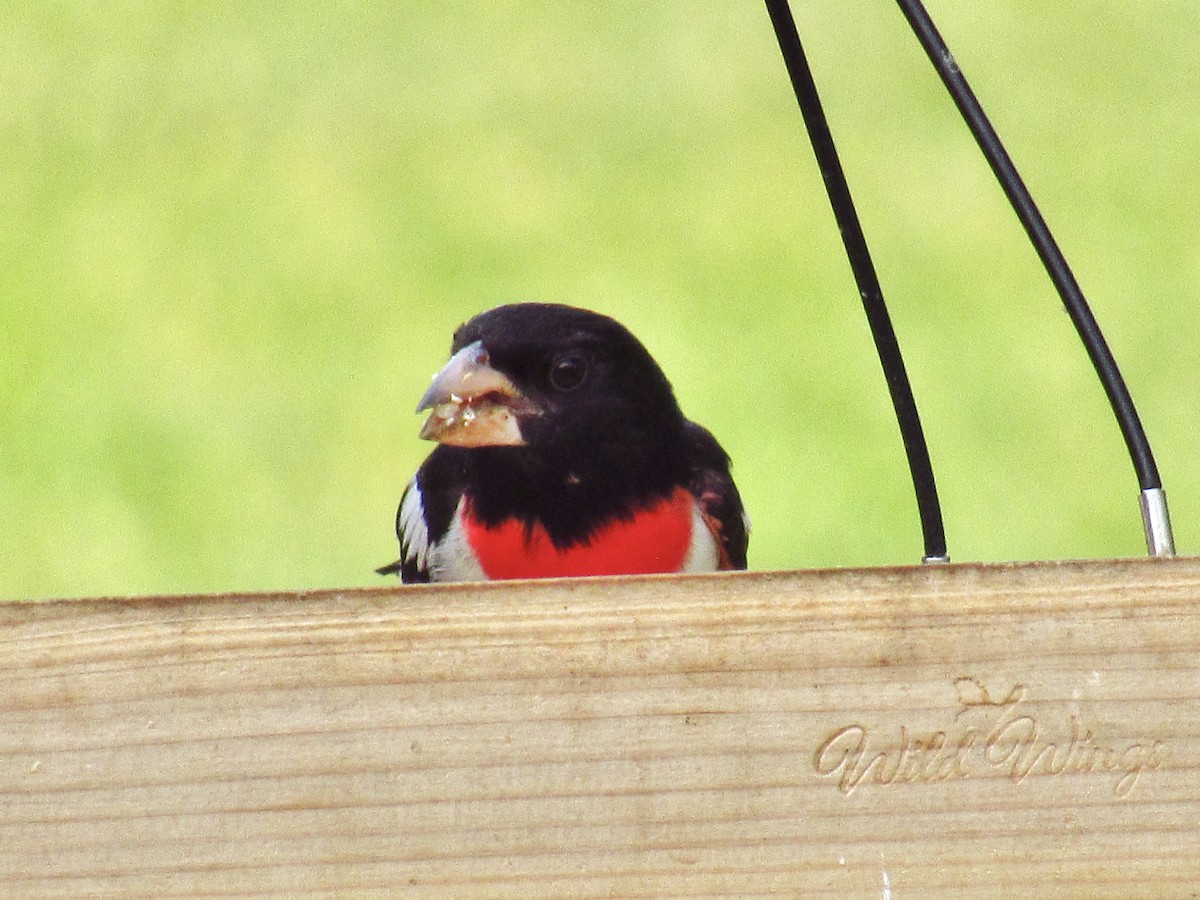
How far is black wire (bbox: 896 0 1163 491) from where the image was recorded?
207 centimetres

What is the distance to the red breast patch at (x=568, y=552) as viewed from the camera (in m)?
2.53

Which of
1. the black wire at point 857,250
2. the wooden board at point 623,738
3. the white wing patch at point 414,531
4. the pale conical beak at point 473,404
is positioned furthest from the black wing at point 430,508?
the wooden board at point 623,738

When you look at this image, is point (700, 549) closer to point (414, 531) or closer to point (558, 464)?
point (558, 464)

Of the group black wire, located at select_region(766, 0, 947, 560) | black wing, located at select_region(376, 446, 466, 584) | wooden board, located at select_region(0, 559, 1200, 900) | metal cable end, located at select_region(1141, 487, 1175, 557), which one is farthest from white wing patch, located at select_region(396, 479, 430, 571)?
metal cable end, located at select_region(1141, 487, 1175, 557)

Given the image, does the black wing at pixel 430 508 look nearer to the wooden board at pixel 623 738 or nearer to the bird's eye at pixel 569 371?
the bird's eye at pixel 569 371

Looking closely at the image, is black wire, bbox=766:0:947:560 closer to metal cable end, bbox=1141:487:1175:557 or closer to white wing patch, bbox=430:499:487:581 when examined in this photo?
metal cable end, bbox=1141:487:1175:557

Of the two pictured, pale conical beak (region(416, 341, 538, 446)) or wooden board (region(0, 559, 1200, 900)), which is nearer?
wooden board (region(0, 559, 1200, 900))

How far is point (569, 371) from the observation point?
247 cm

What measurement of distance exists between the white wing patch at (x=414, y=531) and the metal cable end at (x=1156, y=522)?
3.26 ft

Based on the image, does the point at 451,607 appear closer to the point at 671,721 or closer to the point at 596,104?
the point at 671,721

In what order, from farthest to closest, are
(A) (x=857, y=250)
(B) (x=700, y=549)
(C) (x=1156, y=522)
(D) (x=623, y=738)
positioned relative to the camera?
(B) (x=700, y=549), (A) (x=857, y=250), (C) (x=1156, y=522), (D) (x=623, y=738)

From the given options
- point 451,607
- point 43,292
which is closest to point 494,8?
point 43,292

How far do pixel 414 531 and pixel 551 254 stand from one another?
3.25 meters

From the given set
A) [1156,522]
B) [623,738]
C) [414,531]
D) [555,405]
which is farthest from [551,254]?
[623,738]
